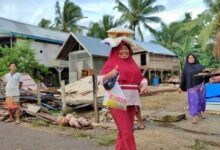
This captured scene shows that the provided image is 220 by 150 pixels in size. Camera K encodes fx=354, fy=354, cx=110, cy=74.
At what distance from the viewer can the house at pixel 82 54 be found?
93.7 ft

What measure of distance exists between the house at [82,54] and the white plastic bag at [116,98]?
2356 centimetres

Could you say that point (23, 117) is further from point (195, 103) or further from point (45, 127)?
point (195, 103)

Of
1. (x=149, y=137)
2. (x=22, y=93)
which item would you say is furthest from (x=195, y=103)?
(x=22, y=93)

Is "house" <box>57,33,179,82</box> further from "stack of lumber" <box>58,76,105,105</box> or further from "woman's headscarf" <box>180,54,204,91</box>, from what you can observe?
"woman's headscarf" <box>180,54,204,91</box>

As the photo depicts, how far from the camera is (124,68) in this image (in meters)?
4.60

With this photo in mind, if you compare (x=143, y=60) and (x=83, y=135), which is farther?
(x=143, y=60)

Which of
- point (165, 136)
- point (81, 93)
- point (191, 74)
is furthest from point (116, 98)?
point (81, 93)

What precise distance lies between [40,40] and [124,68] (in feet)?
87.0

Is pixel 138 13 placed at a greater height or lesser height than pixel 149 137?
greater

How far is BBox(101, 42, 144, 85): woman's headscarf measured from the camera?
15.1 ft

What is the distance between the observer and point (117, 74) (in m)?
4.48

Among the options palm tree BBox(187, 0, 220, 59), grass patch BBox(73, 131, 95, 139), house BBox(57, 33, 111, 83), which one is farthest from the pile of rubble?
palm tree BBox(187, 0, 220, 59)

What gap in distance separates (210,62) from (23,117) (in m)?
24.6

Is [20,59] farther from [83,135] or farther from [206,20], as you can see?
[206,20]
